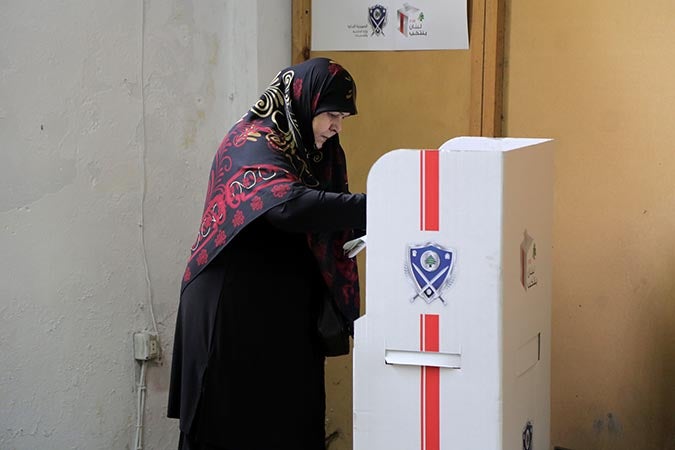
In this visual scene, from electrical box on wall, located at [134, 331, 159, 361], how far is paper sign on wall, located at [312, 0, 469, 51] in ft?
3.29

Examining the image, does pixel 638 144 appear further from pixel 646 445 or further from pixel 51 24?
pixel 51 24

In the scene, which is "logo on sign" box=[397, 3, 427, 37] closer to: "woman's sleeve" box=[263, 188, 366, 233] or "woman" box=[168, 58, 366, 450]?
"woman" box=[168, 58, 366, 450]

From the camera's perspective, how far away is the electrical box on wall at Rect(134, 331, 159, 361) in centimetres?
296

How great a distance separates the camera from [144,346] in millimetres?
2953

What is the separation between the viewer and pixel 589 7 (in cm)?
270

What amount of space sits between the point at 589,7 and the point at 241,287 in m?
1.21

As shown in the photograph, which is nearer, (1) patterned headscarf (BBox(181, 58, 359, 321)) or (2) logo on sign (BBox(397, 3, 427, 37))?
(1) patterned headscarf (BBox(181, 58, 359, 321))

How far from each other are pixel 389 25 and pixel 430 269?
1416mm

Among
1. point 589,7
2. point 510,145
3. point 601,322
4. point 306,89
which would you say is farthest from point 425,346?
point 589,7

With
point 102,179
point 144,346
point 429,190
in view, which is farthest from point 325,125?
point 144,346

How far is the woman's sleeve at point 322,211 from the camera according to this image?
205cm

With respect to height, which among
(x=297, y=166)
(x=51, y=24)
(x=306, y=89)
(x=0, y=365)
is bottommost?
(x=0, y=365)

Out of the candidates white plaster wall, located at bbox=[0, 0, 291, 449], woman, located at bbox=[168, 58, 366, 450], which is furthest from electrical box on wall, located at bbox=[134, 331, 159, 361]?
woman, located at bbox=[168, 58, 366, 450]

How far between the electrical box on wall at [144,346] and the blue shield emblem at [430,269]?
139cm
